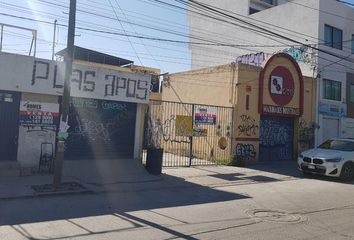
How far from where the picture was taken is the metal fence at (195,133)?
1809 cm

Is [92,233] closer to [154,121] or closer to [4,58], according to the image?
[4,58]

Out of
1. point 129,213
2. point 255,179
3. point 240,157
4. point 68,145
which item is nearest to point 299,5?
point 240,157

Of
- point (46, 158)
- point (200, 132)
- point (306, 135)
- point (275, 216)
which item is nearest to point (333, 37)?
point (306, 135)

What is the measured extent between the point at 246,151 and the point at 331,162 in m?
5.53

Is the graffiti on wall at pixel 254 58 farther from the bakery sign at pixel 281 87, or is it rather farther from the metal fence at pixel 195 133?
the metal fence at pixel 195 133

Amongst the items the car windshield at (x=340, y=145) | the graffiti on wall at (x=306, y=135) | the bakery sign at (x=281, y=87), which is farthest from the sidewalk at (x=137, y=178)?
the graffiti on wall at (x=306, y=135)

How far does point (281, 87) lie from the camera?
73.5 feet

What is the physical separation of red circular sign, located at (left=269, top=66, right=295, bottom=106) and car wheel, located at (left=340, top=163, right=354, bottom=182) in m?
6.80

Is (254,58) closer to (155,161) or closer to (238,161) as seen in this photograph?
(238,161)

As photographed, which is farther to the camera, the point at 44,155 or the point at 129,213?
the point at 44,155

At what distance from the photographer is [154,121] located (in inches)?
765

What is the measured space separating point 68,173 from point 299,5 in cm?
2001

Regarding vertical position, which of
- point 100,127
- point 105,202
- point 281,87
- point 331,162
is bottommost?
point 105,202

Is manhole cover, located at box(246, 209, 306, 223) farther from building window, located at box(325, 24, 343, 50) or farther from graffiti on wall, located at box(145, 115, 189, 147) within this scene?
building window, located at box(325, 24, 343, 50)
